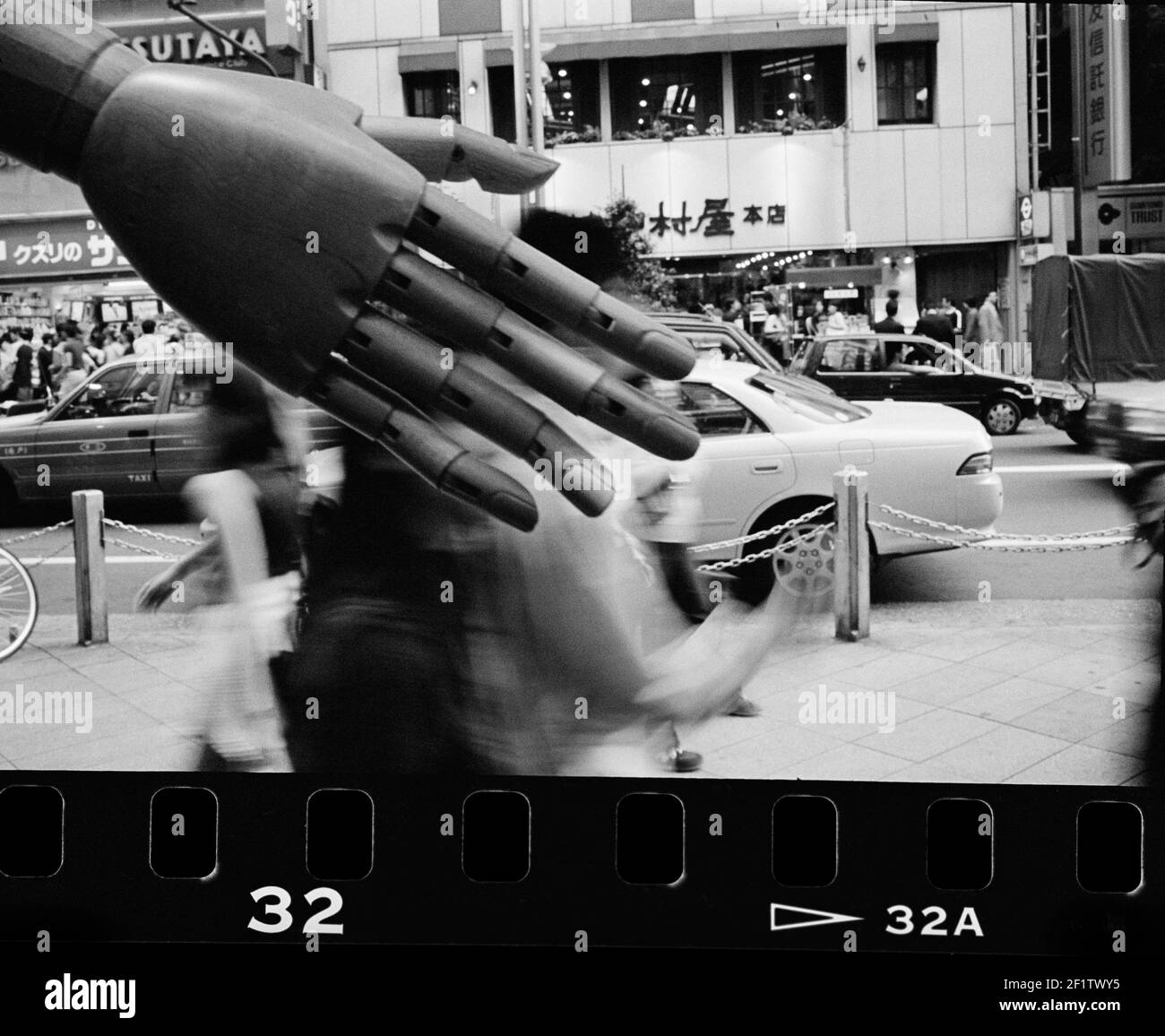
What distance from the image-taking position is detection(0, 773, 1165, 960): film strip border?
7.55 ft

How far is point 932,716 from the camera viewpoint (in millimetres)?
2223

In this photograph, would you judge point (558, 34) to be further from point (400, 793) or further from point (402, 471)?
point (400, 793)

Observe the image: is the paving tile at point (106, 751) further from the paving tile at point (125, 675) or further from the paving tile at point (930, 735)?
the paving tile at point (930, 735)

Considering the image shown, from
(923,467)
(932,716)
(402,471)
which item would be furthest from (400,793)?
(923,467)

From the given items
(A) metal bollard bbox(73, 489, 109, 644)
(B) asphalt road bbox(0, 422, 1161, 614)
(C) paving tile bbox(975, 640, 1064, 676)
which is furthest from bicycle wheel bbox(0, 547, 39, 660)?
(C) paving tile bbox(975, 640, 1064, 676)

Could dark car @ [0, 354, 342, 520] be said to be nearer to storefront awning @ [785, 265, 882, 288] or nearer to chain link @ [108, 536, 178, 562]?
chain link @ [108, 536, 178, 562]

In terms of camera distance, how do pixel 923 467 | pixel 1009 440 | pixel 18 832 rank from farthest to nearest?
pixel 18 832
pixel 923 467
pixel 1009 440

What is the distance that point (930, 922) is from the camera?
2.31m

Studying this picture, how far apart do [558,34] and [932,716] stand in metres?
1.40

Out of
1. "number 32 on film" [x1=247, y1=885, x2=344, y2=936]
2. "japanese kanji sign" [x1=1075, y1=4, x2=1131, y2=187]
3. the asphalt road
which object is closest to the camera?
the asphalt road

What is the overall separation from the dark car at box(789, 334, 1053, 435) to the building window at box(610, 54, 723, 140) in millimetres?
449

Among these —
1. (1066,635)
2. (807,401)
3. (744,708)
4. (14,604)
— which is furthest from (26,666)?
(1066,635)

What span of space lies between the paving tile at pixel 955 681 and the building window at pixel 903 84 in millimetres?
984

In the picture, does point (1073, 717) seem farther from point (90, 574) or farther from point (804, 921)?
point (90, 574)
